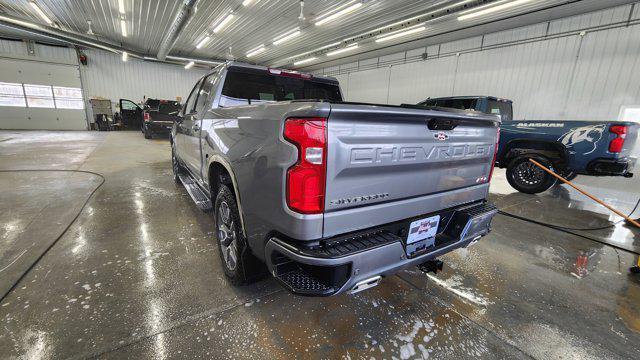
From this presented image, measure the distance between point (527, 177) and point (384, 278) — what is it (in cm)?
526

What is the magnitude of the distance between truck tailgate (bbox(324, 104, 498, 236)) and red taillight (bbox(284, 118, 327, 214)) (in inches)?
1.4

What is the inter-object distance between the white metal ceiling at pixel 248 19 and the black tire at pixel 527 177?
14.0 ft

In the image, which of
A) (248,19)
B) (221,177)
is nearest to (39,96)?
(248,19)

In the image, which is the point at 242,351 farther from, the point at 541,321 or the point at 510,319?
the point at 541,321

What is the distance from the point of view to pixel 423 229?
5.42 feet

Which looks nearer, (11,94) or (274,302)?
(274,302)

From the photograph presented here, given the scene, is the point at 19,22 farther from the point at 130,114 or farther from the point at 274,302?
the point at 274,302

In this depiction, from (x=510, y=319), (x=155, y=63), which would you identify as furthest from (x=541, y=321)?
(x=155, y=63)

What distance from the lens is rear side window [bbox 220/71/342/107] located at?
2580 millimetres

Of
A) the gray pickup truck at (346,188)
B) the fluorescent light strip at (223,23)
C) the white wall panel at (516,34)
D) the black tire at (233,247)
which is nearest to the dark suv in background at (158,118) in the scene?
the fluorescent light strip at (223,23)

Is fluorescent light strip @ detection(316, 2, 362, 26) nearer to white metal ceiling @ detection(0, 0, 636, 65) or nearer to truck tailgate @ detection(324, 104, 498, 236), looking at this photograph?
white metal ceiling @ detection(0, 0, 636, 65)

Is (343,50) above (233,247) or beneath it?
above

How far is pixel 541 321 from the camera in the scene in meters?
1.88

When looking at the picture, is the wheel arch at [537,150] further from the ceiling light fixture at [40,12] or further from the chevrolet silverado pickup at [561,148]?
the ceiling light fixture at [40,12]
